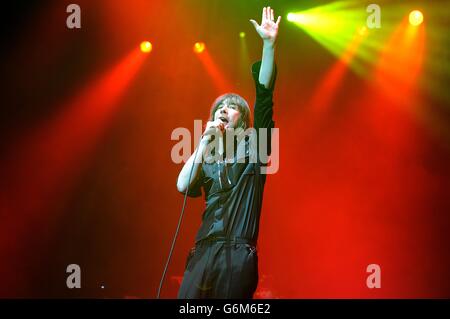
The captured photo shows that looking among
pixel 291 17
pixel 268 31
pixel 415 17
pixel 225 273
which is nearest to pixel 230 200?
pixel 225 273

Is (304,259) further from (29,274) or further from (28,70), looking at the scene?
(28,70)

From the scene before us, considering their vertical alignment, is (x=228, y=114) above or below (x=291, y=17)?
below

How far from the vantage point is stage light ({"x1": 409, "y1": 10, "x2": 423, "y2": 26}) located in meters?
6.40

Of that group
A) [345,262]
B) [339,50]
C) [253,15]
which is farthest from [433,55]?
[345,262]

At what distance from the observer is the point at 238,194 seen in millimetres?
2318

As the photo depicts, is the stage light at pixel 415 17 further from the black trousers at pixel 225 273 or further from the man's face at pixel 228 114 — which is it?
the black trousers at pixel 225 273

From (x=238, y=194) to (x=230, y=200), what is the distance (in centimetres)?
5

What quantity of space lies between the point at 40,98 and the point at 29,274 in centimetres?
Answer: 212

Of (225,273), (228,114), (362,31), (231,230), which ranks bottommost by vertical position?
(225,273)

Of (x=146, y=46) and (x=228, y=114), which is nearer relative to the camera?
(x=228, y=114)

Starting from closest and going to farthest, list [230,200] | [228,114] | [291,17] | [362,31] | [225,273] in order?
[225,273], [230,200], [228,114], [291,17], [362,31]

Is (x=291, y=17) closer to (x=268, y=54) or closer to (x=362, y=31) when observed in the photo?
(x=362, y=31)

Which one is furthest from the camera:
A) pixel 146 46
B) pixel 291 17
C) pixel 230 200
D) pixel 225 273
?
pixel 146 46

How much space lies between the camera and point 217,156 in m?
2.49
